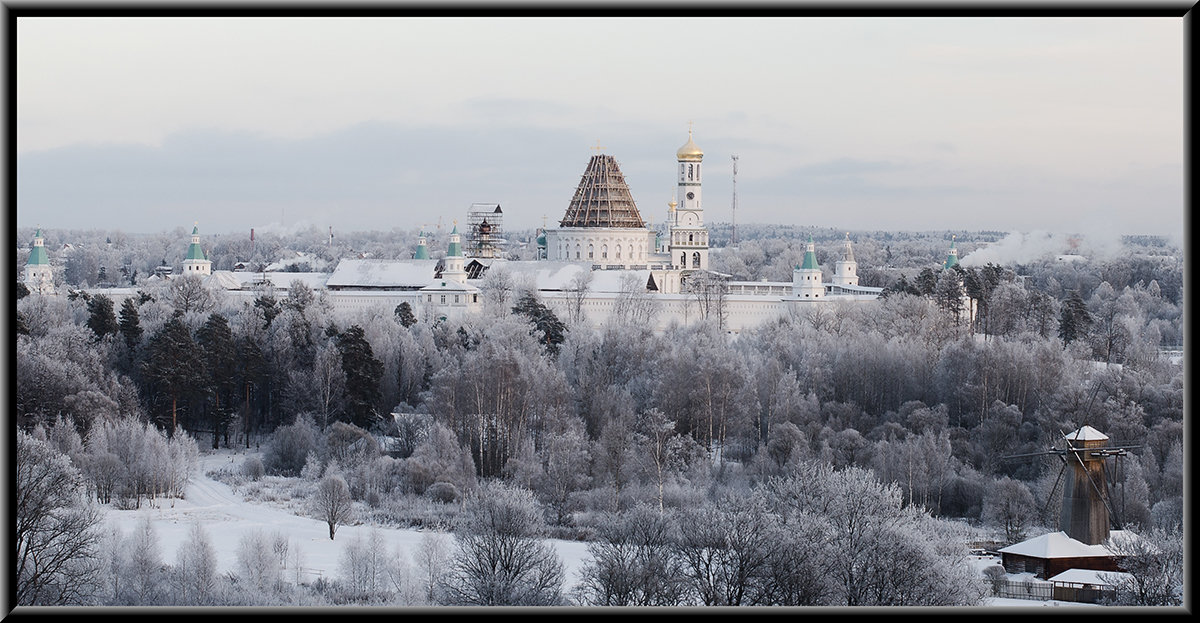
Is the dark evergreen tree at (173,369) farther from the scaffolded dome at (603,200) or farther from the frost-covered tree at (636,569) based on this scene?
the scaffolded dome at (603,200)

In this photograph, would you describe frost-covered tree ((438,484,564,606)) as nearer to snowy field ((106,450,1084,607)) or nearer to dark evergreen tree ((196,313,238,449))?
snowy field ((106,450,1084,607))

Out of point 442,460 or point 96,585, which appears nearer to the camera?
point 96,585

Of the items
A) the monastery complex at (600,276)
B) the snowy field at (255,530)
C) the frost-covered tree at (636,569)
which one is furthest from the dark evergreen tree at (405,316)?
the frost-covered tree at (636,569)

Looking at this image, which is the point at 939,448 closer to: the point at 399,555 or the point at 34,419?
the point at 399,555

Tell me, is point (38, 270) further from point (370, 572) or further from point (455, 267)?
point (370, 572)

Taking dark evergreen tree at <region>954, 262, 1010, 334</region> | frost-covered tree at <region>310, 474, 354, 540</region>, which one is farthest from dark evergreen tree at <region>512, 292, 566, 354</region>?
frost-covered tree at <region>310, 474, 354, 540</region>
